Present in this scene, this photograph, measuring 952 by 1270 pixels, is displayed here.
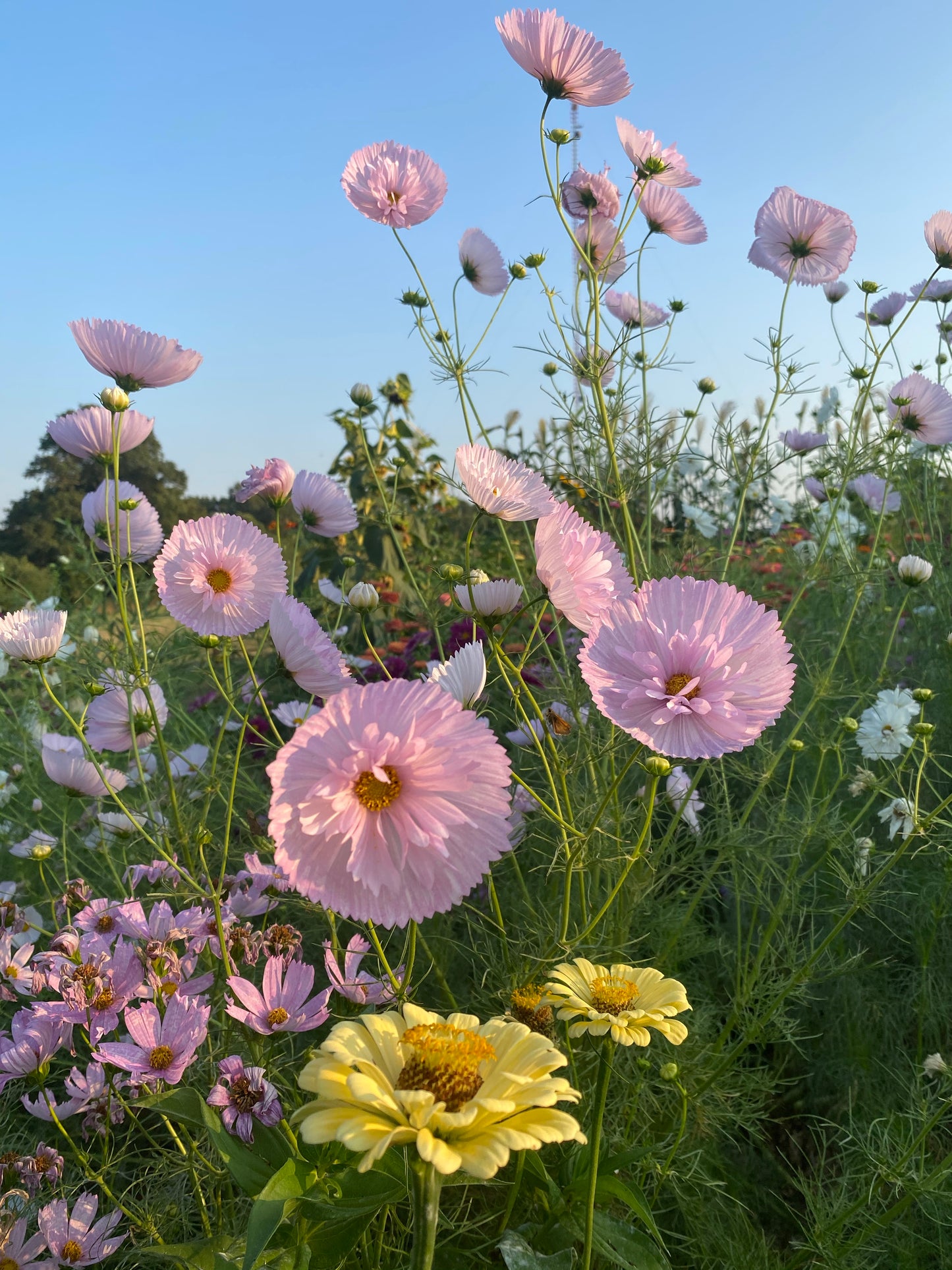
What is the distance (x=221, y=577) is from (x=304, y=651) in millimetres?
227

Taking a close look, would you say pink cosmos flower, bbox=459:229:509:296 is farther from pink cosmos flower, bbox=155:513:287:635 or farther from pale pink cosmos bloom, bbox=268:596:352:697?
pale pink cosmos bloom, bbox=268:596:352:697

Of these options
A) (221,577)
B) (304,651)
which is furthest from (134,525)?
(304,651)

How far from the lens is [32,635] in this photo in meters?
1.05

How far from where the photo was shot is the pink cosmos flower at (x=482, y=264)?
1695 mm

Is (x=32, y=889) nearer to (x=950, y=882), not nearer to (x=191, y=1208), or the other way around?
(x=191, y=1208)

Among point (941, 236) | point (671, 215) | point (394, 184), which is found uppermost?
point (394, 184)

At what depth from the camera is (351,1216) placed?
2.33 ft

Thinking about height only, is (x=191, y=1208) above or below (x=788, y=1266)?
above

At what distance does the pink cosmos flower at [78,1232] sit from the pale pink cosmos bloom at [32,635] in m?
0.58

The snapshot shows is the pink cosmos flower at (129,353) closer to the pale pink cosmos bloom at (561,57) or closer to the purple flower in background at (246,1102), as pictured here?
the pale pink cosmos bloom at (561,57)

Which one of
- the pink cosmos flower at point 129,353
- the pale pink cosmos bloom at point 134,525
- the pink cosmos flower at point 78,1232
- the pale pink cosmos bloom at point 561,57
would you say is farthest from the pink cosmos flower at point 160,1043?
the pale pink cosmos bloom at point 561,57

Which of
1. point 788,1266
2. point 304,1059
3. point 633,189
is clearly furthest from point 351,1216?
point 633,189

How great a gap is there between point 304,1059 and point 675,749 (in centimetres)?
64

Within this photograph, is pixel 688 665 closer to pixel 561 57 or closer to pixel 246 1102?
pixel 246 1102
